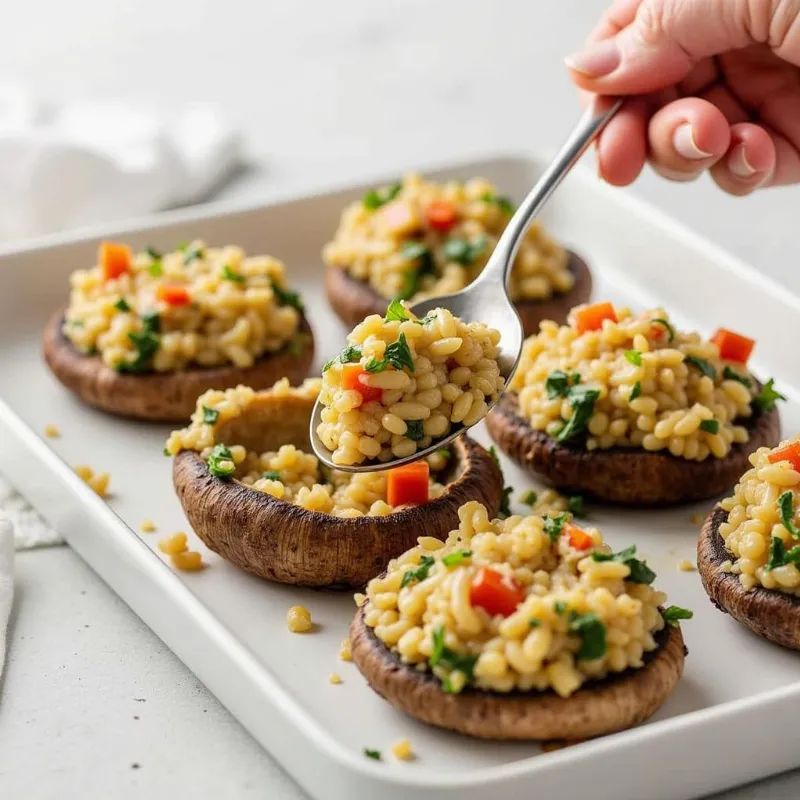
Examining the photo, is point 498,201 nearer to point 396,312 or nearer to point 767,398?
point 767,398

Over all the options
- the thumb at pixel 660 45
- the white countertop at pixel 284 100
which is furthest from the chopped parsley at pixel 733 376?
the white countertop at pixel 284 100

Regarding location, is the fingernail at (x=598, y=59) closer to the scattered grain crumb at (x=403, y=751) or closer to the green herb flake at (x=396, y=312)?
the green herb flake at (x=396, y=312)

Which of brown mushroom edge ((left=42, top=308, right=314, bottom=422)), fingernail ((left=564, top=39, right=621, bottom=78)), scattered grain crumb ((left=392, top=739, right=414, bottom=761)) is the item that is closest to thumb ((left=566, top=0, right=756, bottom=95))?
fingernail ((left=564, top=39, right=621, bottom=78))

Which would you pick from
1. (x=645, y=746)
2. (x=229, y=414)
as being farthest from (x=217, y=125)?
(x=645, y=746)

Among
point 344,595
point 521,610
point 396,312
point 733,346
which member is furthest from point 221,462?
point 733,346

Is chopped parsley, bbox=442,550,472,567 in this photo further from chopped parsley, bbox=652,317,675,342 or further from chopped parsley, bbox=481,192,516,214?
chopped parsley, bbox=481,192,516,214

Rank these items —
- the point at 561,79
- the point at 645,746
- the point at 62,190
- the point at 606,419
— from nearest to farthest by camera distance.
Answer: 1. the point at 645,746
2. the point at 606,419
3. the point at 62,190
4. the point at 561,79

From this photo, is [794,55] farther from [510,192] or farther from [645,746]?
[645,746]
